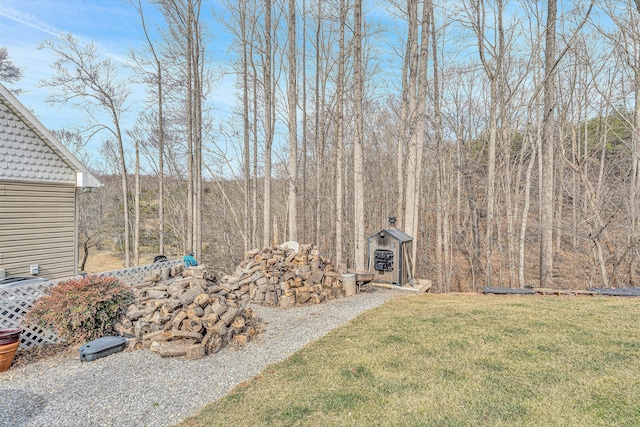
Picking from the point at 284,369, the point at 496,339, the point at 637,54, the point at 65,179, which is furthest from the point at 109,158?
the point at 637,54

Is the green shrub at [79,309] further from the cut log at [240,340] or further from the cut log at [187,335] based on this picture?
the cut log at [240,340]

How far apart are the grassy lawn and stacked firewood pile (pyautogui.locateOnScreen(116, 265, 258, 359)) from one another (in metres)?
1.14

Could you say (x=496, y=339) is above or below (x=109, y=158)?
below

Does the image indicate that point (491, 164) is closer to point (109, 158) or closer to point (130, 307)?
point (130, 307)

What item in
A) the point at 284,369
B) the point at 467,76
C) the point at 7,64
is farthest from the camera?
the point at 467,76

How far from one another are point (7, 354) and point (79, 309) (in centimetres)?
87

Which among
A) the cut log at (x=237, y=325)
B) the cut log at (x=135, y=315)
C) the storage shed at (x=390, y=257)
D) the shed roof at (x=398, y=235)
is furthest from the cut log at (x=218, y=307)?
the shed roof at (x=398, y=235)

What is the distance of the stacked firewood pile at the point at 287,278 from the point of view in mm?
7238

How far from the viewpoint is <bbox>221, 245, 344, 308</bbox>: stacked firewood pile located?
23.7ft

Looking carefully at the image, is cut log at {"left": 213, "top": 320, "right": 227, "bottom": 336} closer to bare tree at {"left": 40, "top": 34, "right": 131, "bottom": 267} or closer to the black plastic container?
the black plastic container

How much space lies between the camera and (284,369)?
3.94 meters

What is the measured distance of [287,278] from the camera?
739 centimetres

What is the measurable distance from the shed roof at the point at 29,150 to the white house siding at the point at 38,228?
26cm

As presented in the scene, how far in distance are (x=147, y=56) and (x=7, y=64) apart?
5229 mm
